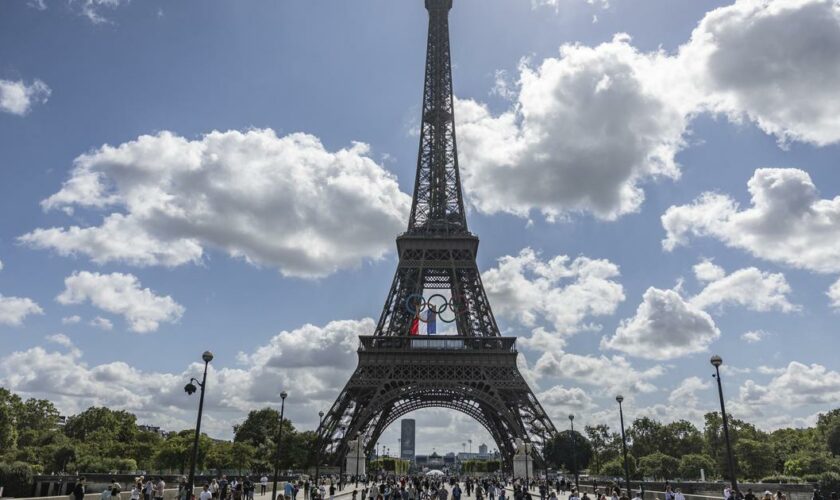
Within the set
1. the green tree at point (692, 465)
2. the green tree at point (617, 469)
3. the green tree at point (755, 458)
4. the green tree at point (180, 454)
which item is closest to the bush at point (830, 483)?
the green tree at point (692, 465)

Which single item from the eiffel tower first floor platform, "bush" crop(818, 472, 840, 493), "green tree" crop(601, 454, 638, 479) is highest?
the eiffel tower first floor platform

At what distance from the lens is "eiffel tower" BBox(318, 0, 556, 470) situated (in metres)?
72.9

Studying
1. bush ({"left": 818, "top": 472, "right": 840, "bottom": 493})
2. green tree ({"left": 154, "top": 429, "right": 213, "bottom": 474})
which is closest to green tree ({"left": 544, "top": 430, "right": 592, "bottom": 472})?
bush ({"left": 818, "top": 472, "right": 840, "bottom": 493})

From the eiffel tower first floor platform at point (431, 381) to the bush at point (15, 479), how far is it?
3696 cm

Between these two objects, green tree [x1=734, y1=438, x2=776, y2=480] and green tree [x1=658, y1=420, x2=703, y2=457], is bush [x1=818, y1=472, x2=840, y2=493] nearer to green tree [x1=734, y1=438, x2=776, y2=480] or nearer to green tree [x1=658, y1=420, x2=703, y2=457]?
green tree [x1=734, y1=438, x2=776, y2=480]

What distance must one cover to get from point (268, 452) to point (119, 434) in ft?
97.0

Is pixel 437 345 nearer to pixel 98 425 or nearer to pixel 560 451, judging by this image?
pixel 560 451

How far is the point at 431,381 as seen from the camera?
73.8 m

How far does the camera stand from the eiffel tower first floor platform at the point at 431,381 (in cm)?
7200

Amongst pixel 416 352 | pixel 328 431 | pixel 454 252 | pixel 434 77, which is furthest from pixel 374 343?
pixel 434 77

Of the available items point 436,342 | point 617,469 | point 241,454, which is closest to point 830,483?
point 617,469

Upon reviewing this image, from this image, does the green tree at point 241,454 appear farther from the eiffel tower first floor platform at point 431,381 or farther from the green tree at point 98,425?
the green tree at point 98,425

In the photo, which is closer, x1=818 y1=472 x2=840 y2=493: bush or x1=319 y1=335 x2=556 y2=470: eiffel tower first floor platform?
x1=818 y1=472 x2=840 y2=493: bush

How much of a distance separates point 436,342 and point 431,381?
16.6 feet
